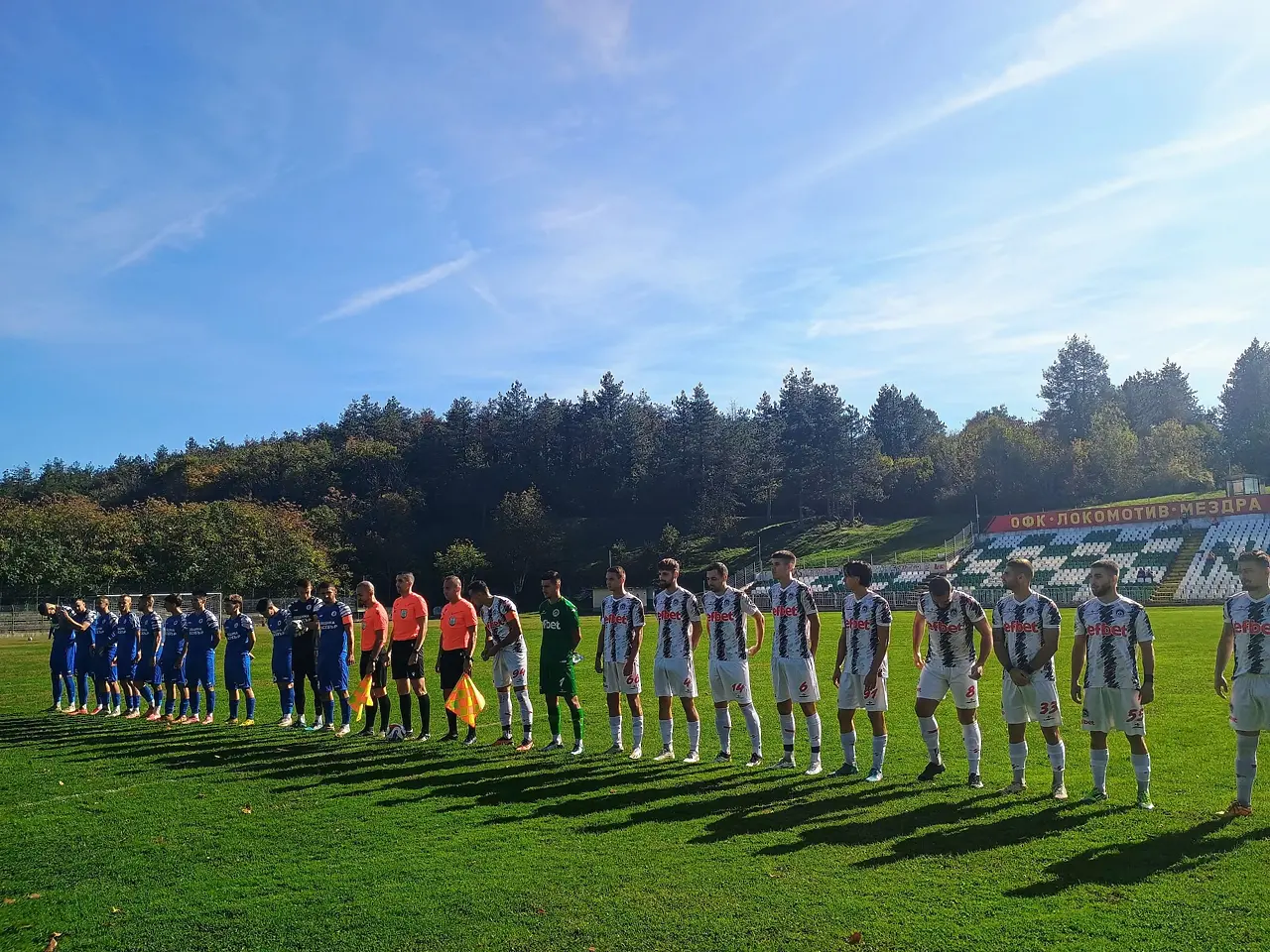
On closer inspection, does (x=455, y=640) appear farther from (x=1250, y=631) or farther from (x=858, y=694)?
(x=1250, y=631)

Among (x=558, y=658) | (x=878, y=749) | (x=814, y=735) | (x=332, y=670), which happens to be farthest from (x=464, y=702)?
(x=878, y=749)

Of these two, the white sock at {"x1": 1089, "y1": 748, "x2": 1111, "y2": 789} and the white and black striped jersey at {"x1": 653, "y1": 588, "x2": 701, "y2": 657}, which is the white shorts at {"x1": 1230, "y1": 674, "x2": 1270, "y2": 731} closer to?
the white sock at {"x1": 1089, "y1": 748, "x2": 1111, "y2": 789}

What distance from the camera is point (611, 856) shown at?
7.11 metres

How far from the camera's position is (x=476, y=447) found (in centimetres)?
10144

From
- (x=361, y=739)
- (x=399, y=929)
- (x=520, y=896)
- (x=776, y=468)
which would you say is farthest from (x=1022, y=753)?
(x=776, y=468)

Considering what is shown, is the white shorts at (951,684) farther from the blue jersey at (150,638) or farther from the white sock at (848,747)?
the blue jersey at (150,638)

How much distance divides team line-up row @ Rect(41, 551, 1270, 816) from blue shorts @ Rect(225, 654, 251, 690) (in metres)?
0.03

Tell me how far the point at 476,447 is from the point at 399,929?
97158mm

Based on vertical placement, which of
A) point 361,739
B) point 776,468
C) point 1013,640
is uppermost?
point 776,468

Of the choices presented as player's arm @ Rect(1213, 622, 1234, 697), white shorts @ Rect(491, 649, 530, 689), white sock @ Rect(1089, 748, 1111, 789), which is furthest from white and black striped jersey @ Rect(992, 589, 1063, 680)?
white shorts @ Rect(491, 649, 530, 689)

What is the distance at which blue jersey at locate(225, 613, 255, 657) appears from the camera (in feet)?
47.9

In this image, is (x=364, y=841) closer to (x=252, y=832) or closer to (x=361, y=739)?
(x=252, y=832)

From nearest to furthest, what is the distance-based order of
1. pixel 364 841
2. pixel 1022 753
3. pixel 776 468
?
1. pixel 364 841
2. pixel 1022 753
3. pixel 776 468

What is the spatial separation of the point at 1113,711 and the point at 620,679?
5.47 m
